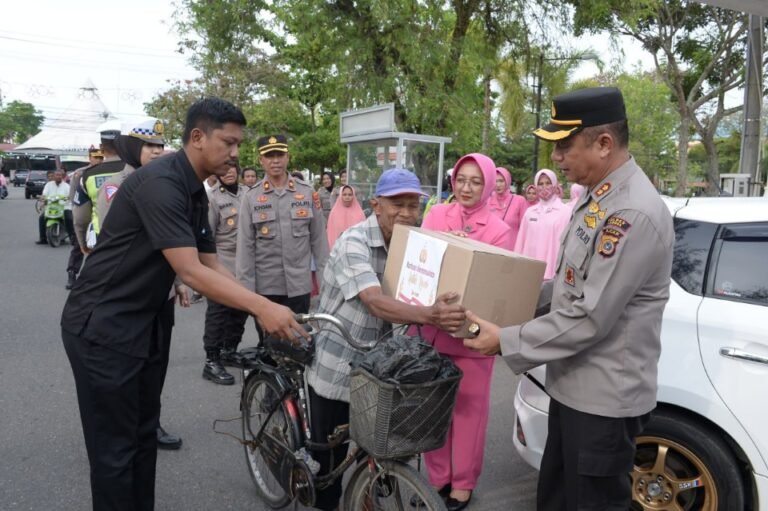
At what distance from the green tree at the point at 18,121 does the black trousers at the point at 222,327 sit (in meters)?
107

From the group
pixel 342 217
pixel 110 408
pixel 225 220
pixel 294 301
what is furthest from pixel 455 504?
pixel 342 217

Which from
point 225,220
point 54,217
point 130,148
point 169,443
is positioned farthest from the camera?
point 54,217

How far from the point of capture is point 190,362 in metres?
5.91

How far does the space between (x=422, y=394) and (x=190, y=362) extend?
14.0 feet

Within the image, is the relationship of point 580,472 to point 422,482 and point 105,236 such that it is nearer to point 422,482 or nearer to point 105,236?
point 422,482

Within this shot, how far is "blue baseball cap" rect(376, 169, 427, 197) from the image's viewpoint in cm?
271

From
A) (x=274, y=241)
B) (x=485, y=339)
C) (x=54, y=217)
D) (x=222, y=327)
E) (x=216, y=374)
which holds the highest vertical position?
(x=274, y=241)

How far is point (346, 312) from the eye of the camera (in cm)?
277

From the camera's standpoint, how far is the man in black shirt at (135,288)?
2.32 m

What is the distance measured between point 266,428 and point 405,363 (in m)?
1.30

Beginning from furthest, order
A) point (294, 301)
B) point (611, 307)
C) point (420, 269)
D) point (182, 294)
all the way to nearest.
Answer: point (294, 301) < point (182, 294) < point (420, 269) < point (611, 307)

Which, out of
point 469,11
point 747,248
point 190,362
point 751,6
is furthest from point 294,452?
point 469,11

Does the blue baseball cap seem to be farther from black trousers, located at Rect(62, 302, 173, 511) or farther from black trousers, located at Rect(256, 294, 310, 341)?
black trousers, located at Rect(256, 294, 310, 341)

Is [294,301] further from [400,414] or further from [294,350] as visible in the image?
[400,414]
